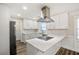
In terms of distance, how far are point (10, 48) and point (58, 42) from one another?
2.65 ft

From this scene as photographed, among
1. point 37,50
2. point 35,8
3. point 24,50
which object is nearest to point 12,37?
point 24,50

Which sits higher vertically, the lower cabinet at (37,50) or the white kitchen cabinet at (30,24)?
the white kitchen cabinet at (30,24)

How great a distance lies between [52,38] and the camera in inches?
65.9

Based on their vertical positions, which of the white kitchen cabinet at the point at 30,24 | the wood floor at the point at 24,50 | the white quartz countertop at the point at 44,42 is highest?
the white kitchen cabinet at the point at 30,24

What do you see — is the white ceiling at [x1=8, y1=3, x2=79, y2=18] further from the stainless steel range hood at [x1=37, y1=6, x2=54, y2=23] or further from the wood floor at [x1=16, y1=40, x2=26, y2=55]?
the wood floor at [x1=16, y1=40, x2=26, y2=55]

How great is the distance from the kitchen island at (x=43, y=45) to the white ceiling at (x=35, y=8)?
427mm

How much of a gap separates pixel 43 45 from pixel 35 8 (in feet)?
2.05

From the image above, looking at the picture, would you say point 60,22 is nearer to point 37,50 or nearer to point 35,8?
point 35,8

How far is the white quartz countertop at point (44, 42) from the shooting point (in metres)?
1.59

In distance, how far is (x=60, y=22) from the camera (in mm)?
1662

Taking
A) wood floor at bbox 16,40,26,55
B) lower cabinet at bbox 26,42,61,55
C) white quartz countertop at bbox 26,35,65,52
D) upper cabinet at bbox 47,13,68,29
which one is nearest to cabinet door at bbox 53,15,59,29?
upper cabinet at bbox 47,13,68,29

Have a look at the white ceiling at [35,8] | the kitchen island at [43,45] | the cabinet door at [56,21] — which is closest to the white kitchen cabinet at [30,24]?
the white ceiling at [35,8]

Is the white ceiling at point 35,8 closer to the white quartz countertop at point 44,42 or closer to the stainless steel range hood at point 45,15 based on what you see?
the stainless steel range hood at point 45,15

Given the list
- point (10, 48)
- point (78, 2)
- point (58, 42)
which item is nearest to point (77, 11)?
point (78, 2)
